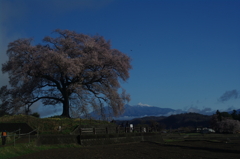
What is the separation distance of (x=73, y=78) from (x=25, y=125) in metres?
12.4

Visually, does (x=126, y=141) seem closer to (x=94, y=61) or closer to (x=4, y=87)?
(x=94, y=61)

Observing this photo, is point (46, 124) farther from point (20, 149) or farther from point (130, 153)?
point (130, 153)

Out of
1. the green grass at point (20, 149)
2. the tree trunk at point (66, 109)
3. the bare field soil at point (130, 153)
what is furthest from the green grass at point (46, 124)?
the tree trunk at point (66, 109)

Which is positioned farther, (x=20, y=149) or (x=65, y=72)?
(x=65, y=72)

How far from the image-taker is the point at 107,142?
3108 cm

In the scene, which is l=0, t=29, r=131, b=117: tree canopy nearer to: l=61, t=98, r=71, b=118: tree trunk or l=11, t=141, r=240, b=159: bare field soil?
l=61, t=98, r=71, b=118: tree trunk

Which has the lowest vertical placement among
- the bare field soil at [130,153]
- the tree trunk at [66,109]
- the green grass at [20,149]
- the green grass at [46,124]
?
the bare field soil at [130,153]

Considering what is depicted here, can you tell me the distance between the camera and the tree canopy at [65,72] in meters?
37.4

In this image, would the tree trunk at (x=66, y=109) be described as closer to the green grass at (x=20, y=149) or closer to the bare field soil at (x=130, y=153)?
the green grass at (x=20, y=149)

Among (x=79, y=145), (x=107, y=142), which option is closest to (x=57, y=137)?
(x=79, y=145)

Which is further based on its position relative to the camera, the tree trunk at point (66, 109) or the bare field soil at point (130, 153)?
the tree trunk at point (66, 109)

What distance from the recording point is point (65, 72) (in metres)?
37.0

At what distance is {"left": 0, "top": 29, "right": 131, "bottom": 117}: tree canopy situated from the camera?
3744 cm

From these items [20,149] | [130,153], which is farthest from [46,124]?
[130,153]
